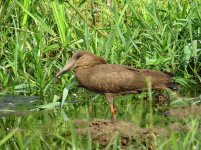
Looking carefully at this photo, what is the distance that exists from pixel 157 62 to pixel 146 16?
1.40 metres

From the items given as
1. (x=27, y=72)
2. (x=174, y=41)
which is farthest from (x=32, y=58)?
(x=174, y=41)

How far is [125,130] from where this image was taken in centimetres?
541

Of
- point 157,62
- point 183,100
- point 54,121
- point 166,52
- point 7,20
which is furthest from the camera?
point 7,20

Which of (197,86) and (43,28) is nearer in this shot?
(197,86)

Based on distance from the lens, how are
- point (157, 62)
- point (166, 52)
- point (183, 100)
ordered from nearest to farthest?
point (183, 100)
point (157, 62)
point (166, 52)

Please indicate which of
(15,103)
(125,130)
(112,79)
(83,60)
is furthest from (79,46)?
(125,130)

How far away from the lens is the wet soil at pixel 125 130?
5152mm

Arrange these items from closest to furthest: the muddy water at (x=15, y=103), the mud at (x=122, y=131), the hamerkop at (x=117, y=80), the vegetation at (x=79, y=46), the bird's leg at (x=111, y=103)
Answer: the mud at (x=122, y=131), the bird's leg at (x=111, y=103), the hamerkop at (x=117, y=80), the muddy water at (x=15, y=103), the vegetation at (x=79, y=46)

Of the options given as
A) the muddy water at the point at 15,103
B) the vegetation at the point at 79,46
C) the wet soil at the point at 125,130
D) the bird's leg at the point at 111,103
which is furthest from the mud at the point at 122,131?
the muddy water at the point at 15,103

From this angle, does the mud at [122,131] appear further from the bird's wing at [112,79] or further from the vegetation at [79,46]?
the vegetation at [79,46]

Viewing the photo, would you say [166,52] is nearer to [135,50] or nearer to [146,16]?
[135,50]

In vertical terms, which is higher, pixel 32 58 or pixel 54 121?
pixel 32 58

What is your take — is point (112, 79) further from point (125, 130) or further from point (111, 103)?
point (125, 130)

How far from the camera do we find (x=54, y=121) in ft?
19.8
